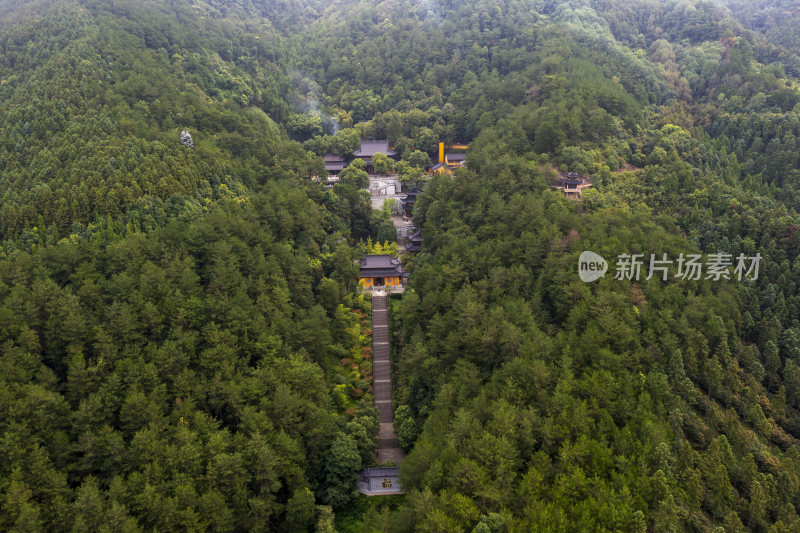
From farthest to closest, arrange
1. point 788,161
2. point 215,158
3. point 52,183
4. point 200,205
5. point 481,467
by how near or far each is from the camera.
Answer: point 788,161, point 215,158, point 200,205, point 52,183, point 481,467

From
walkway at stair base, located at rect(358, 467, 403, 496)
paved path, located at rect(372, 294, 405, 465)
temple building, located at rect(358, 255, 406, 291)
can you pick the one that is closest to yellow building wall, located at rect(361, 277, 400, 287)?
temple building, located at rect(358, 255, 406, 291)

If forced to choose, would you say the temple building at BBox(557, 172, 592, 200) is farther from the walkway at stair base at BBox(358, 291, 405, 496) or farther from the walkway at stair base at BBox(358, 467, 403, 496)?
the walkway at stair base at BBox(358, 467, 403, 496)

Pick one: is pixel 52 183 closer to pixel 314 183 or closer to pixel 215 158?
pixel 215 158

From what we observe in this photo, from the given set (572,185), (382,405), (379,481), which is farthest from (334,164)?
(379,481)

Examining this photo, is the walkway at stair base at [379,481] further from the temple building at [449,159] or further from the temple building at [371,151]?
the temple building at [371,151]

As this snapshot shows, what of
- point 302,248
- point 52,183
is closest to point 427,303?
point 302,248

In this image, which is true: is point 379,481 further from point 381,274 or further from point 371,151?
point 371,151
